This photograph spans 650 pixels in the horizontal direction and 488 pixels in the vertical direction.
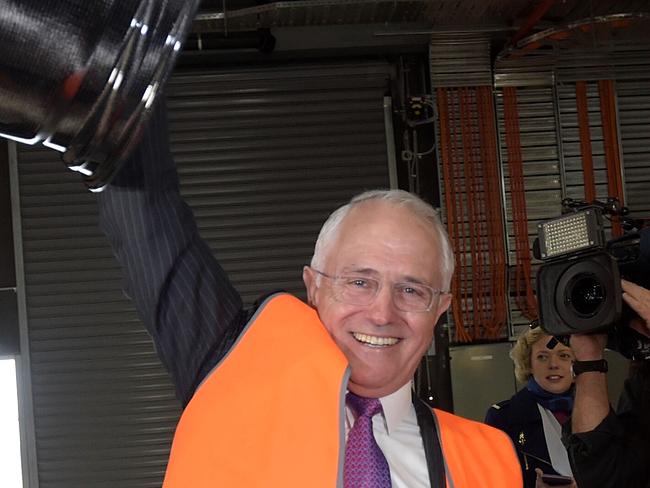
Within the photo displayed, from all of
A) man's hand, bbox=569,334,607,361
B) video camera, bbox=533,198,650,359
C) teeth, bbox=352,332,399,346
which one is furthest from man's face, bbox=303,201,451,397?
man's hand, bbox=569,334,607,361

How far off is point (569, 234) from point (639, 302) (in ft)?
1.15

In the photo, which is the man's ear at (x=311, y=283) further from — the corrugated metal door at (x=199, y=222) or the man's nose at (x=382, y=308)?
the corrugated metal door at (x=199, y=222)

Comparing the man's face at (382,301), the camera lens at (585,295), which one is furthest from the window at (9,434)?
the man's face at (382,301)

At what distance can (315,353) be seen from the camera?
83.5 inches

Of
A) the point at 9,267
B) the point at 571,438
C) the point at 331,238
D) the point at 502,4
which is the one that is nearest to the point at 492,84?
the point at 502,4

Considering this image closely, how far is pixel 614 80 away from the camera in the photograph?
336 inches

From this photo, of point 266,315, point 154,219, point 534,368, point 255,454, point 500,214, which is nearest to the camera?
point 154,219

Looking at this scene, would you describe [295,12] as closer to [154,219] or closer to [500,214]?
[500,214]

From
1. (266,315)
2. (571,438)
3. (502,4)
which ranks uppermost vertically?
(502,4)

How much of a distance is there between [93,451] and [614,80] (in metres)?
5.62

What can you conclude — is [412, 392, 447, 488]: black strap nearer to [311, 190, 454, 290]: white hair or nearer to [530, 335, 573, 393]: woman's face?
[311, 190, 454, 290]: white hair

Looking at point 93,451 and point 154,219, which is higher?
point 154,219

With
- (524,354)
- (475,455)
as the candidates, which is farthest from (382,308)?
(524,354)

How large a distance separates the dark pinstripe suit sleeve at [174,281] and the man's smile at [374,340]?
0.29 meters
